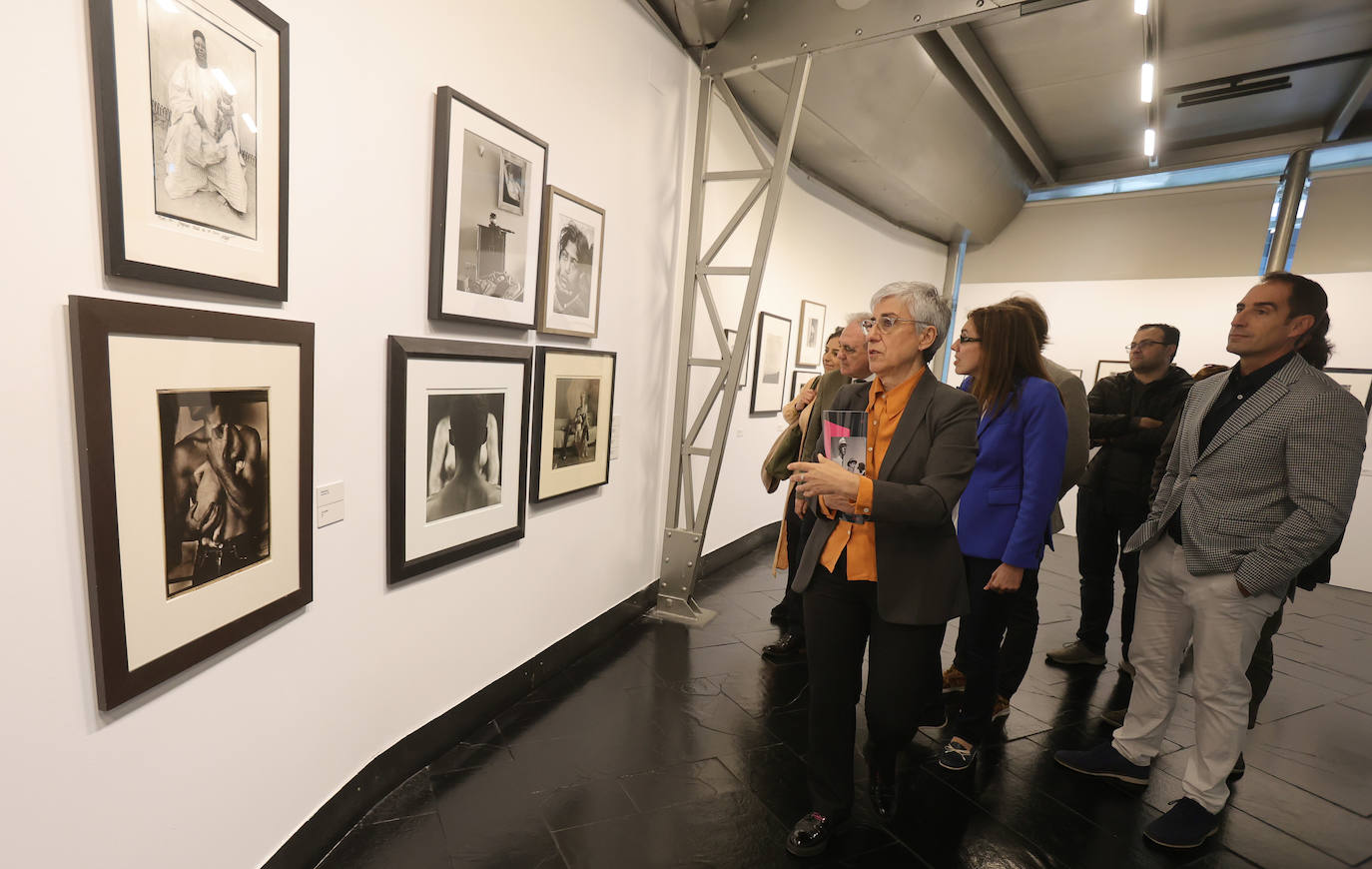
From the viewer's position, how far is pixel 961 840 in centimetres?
195

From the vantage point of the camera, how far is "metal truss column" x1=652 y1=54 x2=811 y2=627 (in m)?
3.30

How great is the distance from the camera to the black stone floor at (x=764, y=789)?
186 centimetres

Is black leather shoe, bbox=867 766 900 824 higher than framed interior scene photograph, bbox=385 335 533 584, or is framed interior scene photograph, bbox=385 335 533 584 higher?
framed interior scene photograph, bbox=385 335 533 584

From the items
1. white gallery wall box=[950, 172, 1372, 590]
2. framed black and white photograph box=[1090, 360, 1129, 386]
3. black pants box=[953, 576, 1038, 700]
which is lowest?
black pants box=[953, 576, 1038, 700]

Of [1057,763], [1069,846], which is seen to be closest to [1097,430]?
[1057,763]

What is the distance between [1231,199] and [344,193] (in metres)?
7.78

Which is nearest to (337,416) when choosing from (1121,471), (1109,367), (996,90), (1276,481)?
(1276,481)

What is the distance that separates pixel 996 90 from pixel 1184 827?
192 inches

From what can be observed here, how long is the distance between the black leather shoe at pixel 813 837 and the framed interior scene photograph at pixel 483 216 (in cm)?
194

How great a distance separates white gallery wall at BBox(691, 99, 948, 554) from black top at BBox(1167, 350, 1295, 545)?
8.17ft

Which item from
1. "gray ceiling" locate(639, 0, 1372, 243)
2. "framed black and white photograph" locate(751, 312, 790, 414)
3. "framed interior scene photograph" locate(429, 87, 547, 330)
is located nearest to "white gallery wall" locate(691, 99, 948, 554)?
"framed black and white photograph" locate(751, 312, 790, 414)

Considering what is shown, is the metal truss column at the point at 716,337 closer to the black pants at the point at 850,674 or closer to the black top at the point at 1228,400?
the black pants at the point at 850,674

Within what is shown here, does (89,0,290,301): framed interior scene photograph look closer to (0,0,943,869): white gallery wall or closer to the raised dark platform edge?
(0,0,943,869): white gallery wall

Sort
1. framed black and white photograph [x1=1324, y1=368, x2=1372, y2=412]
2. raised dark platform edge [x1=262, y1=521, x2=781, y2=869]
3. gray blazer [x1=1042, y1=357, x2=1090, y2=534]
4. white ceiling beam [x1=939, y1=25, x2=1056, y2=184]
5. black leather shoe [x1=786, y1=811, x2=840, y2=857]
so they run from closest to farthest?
raised dark platform edge [x1=262, y1=521, x2=781, y2=869], black leather shoe [x1=786, y1=811, x2=840, y2=857], gray blazer [x1=1042, y1=357, x2=1090, y2=534], white ceiling beam [x1=939, y1=25, x2=1056, y2=184], framed black and white photograph [x1=1324, y1=368, x2=1372, y2=412]
